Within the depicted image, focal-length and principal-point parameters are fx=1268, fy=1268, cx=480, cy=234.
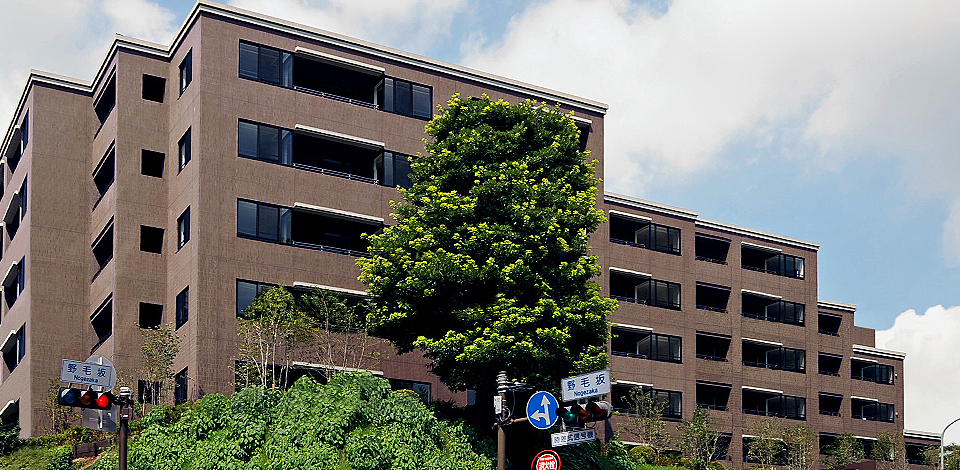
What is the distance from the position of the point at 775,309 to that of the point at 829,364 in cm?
886

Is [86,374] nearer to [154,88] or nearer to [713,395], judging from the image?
[154,88]

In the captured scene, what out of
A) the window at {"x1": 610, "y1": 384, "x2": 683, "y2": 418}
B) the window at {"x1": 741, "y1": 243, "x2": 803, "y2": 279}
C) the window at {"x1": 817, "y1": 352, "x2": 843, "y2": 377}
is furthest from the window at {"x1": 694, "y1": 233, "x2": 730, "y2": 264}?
the window at {"x1": 817, "y1": 352, "x2": 843, "y2": 377}

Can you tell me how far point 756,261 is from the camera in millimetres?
83938

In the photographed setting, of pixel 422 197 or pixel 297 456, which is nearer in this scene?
pixel 297 456

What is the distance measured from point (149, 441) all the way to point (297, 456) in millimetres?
5293

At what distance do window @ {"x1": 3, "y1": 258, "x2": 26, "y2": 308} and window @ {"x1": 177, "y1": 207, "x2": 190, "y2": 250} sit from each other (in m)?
11.7

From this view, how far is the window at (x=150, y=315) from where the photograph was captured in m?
55.8

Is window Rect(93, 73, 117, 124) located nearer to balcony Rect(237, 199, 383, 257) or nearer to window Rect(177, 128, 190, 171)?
window Rect(177, 128, 190, 171)

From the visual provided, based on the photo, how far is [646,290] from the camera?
73.1m

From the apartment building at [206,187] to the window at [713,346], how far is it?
22.5 ft

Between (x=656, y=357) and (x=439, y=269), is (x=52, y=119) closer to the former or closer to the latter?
(x=439, y=269)

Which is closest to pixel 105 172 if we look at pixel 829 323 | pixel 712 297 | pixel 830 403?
pixel 712 297

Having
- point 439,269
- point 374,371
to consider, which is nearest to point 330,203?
point 374,371

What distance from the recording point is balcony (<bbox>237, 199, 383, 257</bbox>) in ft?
177
